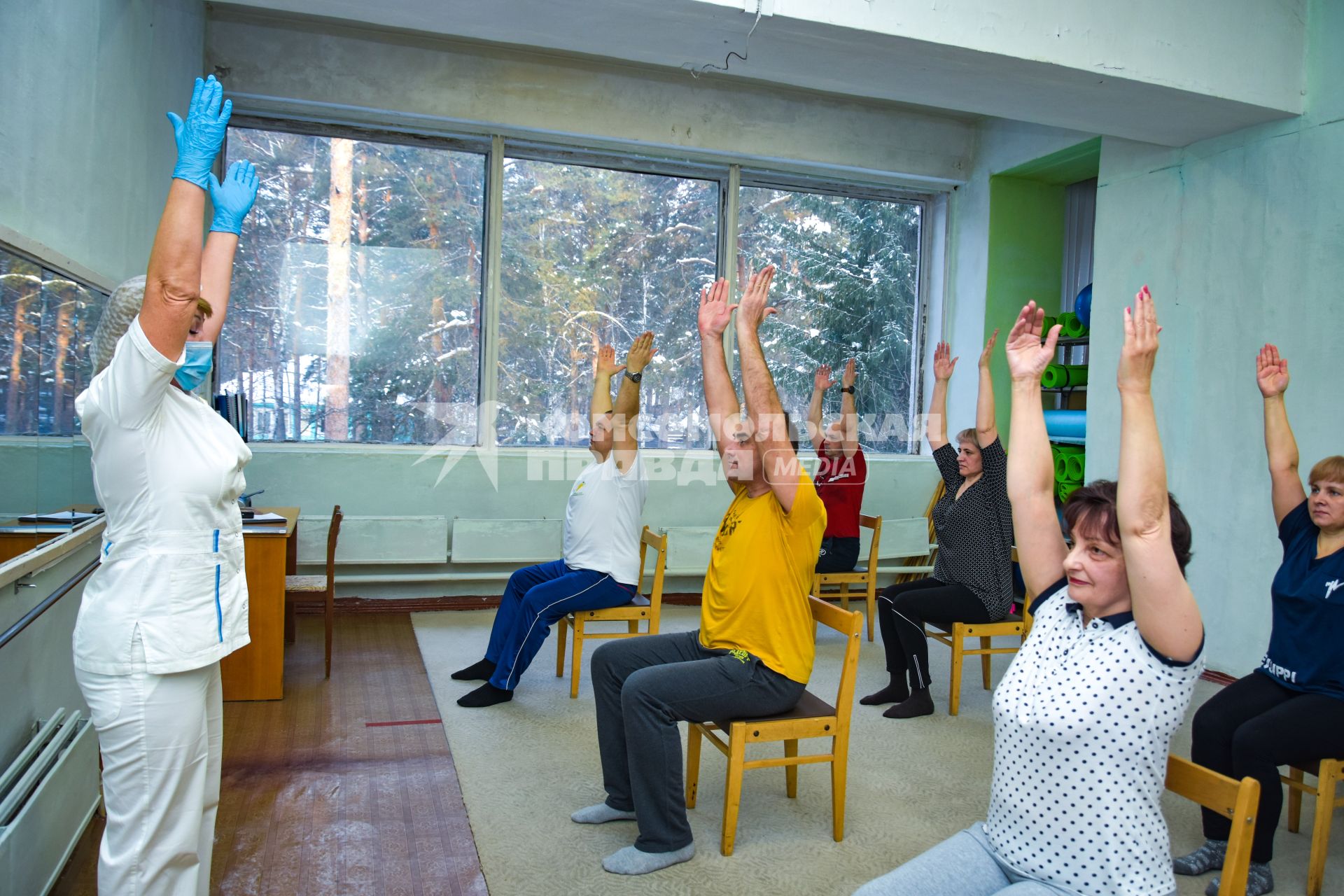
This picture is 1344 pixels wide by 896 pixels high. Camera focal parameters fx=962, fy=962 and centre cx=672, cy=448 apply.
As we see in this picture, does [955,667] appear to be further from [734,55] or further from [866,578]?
[734,55]

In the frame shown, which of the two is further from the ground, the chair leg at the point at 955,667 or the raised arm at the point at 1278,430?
the raised arm at the point at 1278,430

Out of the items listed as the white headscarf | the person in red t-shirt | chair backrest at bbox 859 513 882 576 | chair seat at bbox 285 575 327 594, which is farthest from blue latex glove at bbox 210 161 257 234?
chair backrest at bbox 859 513 882 576

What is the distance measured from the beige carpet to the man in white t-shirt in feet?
0.48

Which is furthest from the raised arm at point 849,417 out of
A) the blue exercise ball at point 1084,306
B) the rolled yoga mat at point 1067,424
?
the blue exercise ball at point 1084,306

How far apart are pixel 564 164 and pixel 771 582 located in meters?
4.23

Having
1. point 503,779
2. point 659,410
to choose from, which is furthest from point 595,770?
point 659,410

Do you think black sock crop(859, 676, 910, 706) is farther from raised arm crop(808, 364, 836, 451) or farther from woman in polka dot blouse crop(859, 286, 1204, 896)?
woman in polka dot blouse crop(859, 286, 1204, 896)

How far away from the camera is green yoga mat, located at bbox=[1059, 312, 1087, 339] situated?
19.8ft

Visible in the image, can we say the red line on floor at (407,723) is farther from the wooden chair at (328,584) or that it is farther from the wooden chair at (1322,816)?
the wooden chair at (1322,816)

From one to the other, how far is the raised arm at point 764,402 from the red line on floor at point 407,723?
1838 mm

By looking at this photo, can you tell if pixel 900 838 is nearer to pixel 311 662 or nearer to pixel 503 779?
A: pixel 503 779

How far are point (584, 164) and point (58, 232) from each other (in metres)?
3.84

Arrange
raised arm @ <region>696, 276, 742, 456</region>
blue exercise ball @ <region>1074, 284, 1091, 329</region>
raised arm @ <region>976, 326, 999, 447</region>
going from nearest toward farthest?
1. raised arm @ <region>696, 276, 742, 456</region>
2. raised arm @ <region>976, 326, 999, 447</region>
3. blue exercise ball @ <region>1074, 284, 1091, 329</region>

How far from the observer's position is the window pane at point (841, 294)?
6.70 metres
